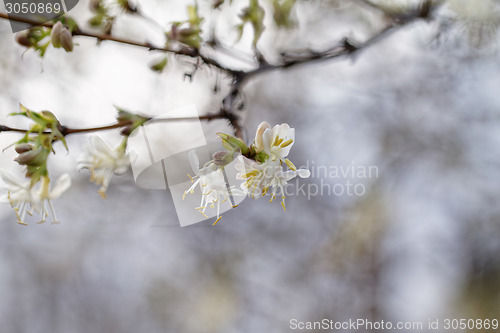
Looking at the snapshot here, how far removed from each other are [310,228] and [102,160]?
7.05 feet

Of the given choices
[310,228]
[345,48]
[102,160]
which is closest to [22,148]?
[102,160]

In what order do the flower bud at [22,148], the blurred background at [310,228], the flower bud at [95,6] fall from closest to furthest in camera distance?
the flower bud at [22,148] → the flower bud at [95,6] → the blurred background at [310,228]

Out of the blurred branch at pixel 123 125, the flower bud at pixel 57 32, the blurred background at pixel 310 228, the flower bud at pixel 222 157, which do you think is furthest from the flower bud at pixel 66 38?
the blurred background at pixel 310 228

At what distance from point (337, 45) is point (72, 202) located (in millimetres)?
2147

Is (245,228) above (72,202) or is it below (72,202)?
below

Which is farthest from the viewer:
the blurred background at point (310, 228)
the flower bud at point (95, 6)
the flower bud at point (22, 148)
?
the blurred background at point (310, 228)

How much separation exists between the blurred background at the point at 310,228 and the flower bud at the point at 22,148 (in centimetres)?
145

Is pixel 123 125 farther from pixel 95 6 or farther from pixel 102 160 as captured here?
pixel 95 6

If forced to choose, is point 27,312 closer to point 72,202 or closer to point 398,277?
point 72,202

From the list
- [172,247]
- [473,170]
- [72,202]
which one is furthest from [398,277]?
[72,202]

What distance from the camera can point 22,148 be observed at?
0.43 m

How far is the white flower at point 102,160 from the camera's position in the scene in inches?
19.7

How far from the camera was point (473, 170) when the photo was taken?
2.19m

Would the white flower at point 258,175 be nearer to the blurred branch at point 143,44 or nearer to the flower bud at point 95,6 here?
the blurred branch at point 143,44
